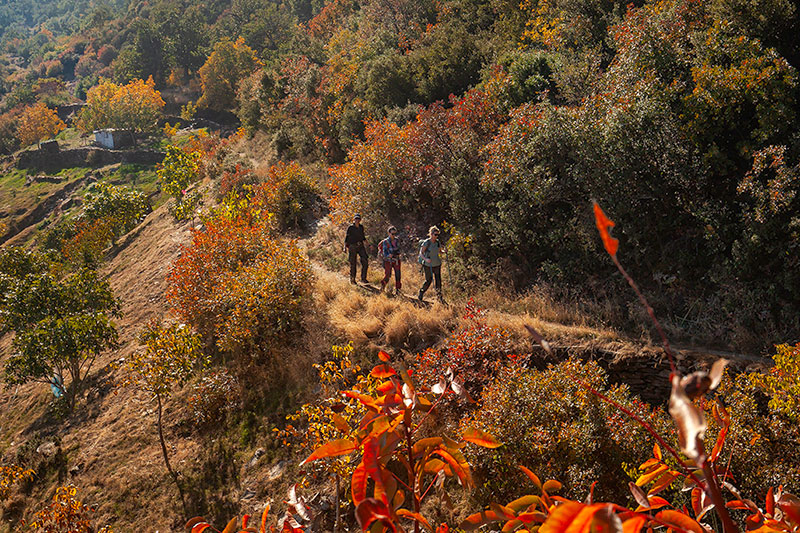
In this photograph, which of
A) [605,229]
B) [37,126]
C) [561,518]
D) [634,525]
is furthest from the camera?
[37,126]

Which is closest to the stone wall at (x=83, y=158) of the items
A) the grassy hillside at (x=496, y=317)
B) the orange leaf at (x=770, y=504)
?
the grassy hillside at (x=496, y=317)

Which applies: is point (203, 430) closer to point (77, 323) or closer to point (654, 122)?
point (77, 323)

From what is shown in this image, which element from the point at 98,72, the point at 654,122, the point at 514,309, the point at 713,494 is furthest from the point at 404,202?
the point at 98,72

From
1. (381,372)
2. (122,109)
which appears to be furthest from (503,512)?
(122,109)

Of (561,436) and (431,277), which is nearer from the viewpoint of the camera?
(561,436)

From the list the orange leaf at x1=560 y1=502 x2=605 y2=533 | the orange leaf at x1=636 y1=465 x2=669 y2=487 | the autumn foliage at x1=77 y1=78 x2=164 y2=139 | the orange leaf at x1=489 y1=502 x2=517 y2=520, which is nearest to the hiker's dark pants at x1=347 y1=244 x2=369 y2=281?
the orange leaf at x1=489 y1=502 x2=517 y2=520

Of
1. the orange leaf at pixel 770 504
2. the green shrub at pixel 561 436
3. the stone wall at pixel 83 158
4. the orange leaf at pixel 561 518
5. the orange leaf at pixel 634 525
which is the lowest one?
the stone wall at pixel 83 158

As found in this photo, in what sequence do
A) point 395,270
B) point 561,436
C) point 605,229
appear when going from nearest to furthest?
point 605,229 → point 561,436 → point 395,270

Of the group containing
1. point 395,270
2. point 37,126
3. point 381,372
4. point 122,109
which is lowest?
point 37,126

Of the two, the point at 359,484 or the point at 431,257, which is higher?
the point at 359,484

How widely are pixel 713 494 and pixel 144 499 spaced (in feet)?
31.5

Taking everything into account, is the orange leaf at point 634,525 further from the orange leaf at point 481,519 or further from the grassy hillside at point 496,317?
the orange leaf at point 481,519

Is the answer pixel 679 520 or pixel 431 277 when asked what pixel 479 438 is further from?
pixel 431 277

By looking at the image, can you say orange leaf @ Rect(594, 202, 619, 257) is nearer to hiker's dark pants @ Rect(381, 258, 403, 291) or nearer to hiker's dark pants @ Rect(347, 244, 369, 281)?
hiker's dark pants @ Rect(381, 258, 403, 291)
